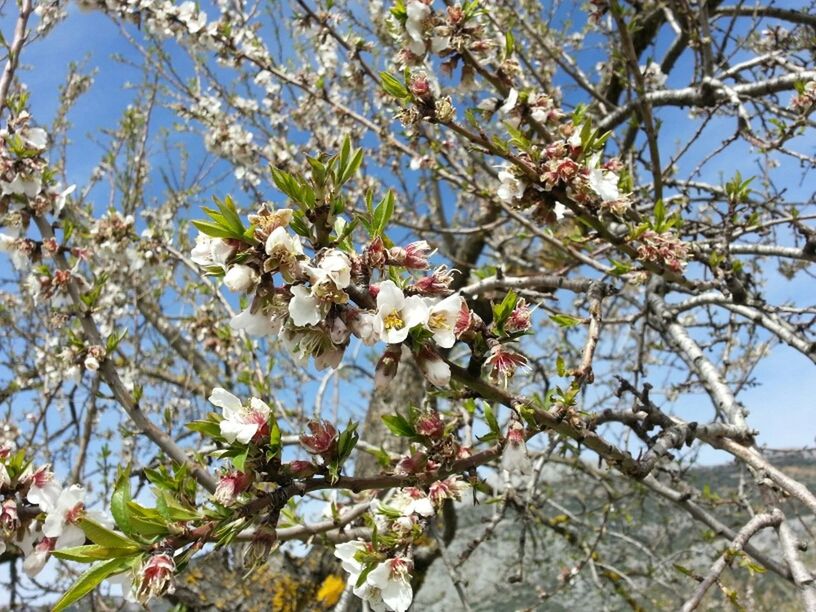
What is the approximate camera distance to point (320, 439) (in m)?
1.14

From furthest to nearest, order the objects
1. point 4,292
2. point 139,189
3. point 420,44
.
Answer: point 4,292
point 139,189
point 420,44

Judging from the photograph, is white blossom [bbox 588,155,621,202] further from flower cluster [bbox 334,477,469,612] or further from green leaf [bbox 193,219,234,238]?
green leaf [bbox 193,219,234,238]

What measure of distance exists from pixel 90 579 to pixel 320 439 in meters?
0.44

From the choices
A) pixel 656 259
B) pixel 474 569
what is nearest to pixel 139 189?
pixel 656 259

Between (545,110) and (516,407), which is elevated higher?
(545,110)

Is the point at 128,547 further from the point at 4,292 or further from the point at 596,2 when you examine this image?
the point at 4,292

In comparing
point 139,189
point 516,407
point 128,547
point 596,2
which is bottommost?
point 128,547

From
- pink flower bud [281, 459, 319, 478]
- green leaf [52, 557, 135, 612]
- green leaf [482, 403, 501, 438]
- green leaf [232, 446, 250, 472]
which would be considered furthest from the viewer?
green leaf [482, 403, 501, 438]

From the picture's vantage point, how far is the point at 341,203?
1.07 meters

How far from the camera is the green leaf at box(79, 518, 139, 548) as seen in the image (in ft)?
3.03

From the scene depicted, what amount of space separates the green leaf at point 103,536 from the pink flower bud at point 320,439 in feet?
1.10

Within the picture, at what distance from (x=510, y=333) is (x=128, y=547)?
789 mm

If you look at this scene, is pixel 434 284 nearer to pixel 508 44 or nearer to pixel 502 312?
pixel 502 312

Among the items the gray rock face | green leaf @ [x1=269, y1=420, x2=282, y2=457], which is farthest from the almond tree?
the gray rock face
